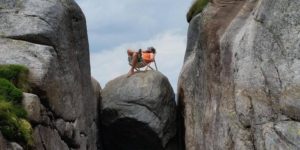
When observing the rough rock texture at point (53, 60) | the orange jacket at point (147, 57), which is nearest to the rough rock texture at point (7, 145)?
the rough rock texture at point (53, 60)

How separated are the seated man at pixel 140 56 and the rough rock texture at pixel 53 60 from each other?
3792 mm

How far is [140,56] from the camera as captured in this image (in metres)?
27.2

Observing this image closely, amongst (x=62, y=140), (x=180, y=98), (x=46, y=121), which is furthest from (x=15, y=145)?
(x=180, y=98)

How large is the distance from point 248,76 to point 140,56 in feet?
31.1

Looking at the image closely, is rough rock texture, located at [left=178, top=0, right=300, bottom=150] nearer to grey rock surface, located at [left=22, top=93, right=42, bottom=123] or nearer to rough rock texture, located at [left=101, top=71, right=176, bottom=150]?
rough rock texture, located at [left=101, top=71, right=176, bottom=150]

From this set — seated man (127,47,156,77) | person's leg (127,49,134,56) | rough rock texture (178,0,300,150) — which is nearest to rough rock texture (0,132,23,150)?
rough rock texture (178,0,300,150)

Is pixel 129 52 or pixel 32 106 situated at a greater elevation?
pixel 129 52

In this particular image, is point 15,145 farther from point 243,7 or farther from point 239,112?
point 243,7

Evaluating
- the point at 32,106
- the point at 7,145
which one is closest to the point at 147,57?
the point at 32,106

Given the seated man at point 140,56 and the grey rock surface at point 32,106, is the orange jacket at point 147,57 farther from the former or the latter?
the grey rock surface at point 32,106

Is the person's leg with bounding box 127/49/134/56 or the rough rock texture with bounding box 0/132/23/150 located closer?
the rough rock texture with bounding box 0/132/23/150

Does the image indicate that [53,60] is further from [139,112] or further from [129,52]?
[129,52]

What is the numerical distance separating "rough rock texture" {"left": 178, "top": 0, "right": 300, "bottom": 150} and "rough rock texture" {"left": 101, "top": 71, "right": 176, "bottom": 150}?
2.06 metres

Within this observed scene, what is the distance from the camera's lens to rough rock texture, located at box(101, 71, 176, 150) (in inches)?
1006
